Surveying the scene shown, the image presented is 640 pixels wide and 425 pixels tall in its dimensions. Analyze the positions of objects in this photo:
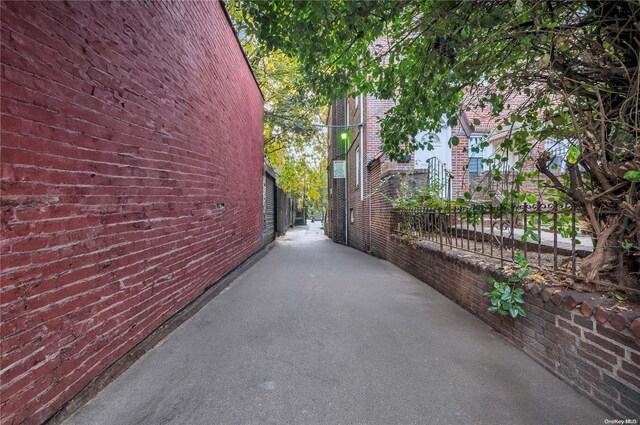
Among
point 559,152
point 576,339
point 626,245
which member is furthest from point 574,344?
point 559,152

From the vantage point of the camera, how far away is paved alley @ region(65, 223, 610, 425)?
193 cm

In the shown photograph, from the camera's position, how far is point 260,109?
9.41 metres

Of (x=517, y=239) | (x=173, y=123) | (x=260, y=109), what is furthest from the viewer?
(x=260, y=109)

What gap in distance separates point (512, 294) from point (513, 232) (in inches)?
38.3

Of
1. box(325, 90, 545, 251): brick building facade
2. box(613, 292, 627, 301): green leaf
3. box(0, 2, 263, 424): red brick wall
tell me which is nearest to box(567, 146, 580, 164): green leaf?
box(613, 292, 627, 301): green leaf

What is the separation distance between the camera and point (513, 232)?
3455 mm

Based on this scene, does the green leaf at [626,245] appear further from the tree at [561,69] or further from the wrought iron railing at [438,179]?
the wrought iron railing at [438,179]

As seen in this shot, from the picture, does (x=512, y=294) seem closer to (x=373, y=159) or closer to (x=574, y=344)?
(x=574, y=344)

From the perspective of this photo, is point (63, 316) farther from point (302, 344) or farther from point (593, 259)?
point (593, 259)

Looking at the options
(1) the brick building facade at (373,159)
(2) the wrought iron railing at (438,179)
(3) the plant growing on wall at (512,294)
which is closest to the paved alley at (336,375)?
(3) the plant growing on wall at (512,294)

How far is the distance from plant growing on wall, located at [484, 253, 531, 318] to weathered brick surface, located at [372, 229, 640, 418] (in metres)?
0.07

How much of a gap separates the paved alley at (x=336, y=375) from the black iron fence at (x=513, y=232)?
1.00 meters

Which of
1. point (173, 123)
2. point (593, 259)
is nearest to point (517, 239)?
point (593, 259)

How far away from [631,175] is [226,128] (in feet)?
18.2
